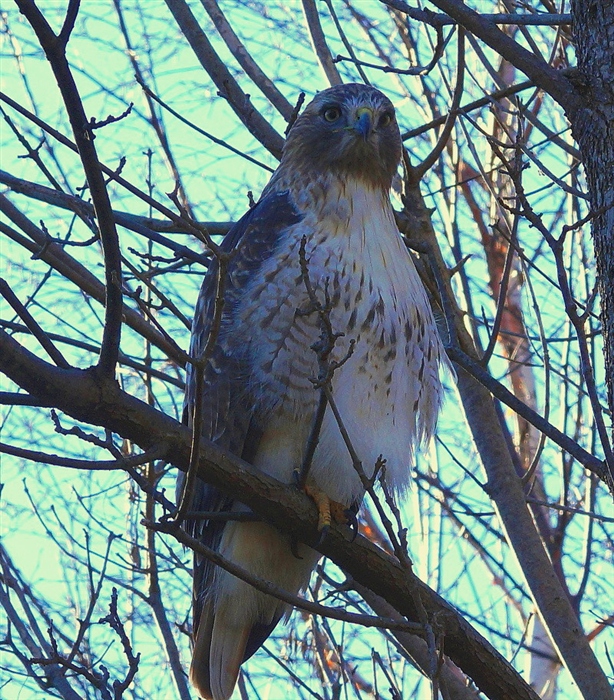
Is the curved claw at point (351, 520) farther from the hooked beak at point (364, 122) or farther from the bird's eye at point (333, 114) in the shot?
the bird's eye at point (333, 114)

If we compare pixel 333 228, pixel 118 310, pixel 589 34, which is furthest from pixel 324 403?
pixel 589 34

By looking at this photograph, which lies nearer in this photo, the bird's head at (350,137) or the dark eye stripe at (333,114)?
the bird's head at (350,137)

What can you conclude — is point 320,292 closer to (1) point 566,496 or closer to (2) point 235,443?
(2) point 235,443

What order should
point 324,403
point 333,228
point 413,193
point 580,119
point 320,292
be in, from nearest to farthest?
1. point 324,403
2. point 580,119
3. point 320,292
4. point 333,228
5. point 413,193

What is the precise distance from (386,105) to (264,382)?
4.31 feet

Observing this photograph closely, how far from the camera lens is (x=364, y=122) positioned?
4117 millimetres

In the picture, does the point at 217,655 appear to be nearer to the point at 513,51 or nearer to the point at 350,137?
the point at 350,137

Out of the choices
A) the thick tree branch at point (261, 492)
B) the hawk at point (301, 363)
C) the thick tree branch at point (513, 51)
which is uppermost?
the thick tree branch at point (513, 51)

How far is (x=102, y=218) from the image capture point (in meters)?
2.39

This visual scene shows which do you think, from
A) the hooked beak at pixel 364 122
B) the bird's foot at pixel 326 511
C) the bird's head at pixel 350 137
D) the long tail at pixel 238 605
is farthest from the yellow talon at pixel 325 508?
the hooked beak at pixel 364 122

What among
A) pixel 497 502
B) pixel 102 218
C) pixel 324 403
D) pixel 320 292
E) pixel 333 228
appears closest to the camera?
pixel 102 218

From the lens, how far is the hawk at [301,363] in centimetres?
355

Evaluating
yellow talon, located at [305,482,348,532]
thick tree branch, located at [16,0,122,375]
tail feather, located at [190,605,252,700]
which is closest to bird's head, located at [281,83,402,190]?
yellow talon, located at [305,482,348,532]

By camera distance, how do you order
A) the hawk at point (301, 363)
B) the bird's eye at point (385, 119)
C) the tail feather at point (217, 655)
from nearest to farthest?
the hawk at point (301, 363), the tail feather at point (217, 655), the bird's eye at point (385, 119)
